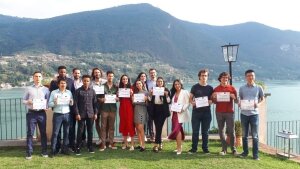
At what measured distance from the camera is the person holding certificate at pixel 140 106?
8.01 m

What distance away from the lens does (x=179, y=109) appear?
25.9ft

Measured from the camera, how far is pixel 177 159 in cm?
755

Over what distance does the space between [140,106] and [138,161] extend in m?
1.33

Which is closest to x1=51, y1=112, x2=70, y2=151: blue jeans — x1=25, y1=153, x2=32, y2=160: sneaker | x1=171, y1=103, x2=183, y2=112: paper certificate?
x1=25, y1=153, x2=32, y2=160: sneaker

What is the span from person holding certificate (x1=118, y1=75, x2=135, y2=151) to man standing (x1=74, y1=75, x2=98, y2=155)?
653 millimetres

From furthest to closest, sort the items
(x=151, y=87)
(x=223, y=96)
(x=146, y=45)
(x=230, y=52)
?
(x=146, y=45) < (x=230, y=52) < (x=151, y=87) < (x=223, y=96)

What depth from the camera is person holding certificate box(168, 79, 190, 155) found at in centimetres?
792

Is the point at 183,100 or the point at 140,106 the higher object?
the point at 183,100

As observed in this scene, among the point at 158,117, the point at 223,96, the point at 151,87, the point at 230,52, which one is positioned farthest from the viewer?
the point at 230,52

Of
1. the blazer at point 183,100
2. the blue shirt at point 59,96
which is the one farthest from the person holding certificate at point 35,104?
the blazer at point 183,100

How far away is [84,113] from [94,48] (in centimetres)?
15694

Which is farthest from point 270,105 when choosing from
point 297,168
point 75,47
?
point 75,47

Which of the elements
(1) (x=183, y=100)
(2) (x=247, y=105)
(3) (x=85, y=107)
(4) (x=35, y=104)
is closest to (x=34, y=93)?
(4) (x=35, y=104)

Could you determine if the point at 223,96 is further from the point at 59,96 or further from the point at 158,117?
the point at 59,96
